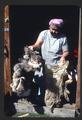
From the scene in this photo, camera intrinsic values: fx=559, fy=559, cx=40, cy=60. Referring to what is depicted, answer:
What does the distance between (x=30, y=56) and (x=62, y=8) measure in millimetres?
869

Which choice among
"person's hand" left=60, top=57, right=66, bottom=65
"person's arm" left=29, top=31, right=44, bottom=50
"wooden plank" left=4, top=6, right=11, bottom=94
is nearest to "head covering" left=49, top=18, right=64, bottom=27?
"person's arm" left=29, top=31, right=44, bottom=50

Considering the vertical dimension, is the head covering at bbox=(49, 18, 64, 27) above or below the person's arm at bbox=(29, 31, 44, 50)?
above

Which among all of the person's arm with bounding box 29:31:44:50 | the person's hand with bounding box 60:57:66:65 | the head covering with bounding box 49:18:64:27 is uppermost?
the head covering with bounding box 49:18:64:27

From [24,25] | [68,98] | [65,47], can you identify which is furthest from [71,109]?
[24,25]

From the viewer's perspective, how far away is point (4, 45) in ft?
27.7

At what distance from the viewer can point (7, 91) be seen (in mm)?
8484

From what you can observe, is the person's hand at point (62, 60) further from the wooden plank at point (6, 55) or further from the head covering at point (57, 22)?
the wooden plank at point (6, 55)

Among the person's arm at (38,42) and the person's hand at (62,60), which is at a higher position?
the person's arm at (38,42)

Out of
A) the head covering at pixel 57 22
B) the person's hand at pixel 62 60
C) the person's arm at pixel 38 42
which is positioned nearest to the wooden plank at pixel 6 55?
the person's arm at pixel 38 42

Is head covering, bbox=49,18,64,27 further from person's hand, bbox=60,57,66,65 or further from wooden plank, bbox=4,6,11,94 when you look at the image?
wooden plank, bbox=4,6,11,94

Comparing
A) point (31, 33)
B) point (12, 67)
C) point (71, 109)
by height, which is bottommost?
point (71, 109)

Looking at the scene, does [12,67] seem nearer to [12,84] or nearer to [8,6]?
[12,84]

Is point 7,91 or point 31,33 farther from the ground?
point 31,33

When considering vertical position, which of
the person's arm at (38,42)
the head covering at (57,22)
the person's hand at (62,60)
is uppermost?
the head covering at (57,22)
